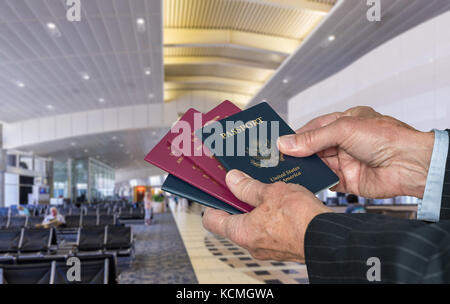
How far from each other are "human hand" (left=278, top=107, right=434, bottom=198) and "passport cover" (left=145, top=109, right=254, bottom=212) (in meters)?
0.28

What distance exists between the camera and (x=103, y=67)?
13.1 metres

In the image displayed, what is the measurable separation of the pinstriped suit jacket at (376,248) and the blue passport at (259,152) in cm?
37

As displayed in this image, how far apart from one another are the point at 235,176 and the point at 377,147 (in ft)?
2.18

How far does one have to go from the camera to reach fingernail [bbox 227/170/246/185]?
3.35 ft

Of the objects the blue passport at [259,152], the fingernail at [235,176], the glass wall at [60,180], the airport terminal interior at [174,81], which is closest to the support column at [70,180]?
the glass wall at [60,180]

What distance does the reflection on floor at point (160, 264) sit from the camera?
688 cm

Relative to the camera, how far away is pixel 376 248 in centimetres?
62

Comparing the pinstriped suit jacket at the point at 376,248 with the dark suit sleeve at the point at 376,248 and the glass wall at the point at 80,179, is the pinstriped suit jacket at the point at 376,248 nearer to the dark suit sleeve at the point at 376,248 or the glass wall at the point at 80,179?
the dark suit sleeve at the point at 376,248

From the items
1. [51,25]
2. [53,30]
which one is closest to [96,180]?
[53,30]

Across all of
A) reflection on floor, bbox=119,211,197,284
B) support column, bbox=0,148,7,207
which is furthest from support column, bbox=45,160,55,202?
reflection on floor, bbox=119,211,197,284

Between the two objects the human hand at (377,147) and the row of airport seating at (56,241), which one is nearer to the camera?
the human hand at (377,147)

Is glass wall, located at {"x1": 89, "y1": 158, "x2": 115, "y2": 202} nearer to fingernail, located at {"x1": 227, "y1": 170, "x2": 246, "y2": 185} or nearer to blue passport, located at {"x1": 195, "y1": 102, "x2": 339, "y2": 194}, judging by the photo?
blue passport, located at {"x1": 195, "y1": 102, "x2": 339, "y2": 194}

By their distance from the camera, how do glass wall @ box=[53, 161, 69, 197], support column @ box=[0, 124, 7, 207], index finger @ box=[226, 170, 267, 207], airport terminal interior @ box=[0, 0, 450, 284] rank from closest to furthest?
index finger @ box=[226, 170, 267, 207], airport terminal interior @ box=[0, 0, 450, 284], support column @ box=[0, 124, 7, 207], glass wall @ box=[53, 161, 69, 197]
